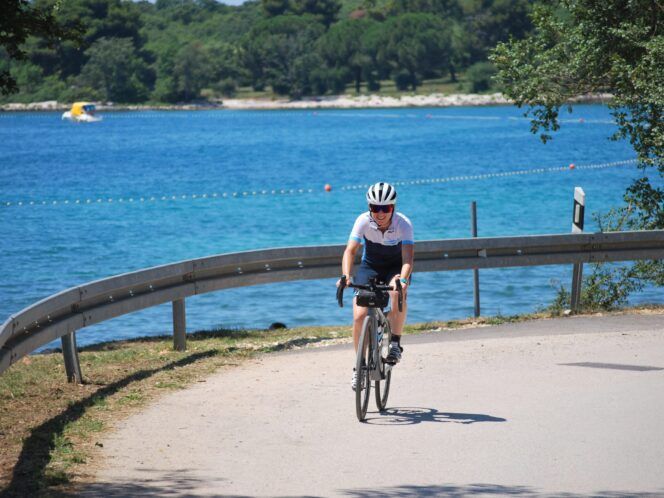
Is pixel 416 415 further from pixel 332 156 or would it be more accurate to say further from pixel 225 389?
pixel 332 156

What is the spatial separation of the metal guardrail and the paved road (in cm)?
107

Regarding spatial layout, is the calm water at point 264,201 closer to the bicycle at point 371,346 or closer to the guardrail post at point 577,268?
the guardrail post at point 577,268

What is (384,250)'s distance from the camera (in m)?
9.74

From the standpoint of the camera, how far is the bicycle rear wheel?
8986mm

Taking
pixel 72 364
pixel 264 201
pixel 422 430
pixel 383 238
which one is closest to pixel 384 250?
pixel 383 238

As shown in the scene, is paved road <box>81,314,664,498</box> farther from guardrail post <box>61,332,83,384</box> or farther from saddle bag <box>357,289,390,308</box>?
guardrail post <box>61,332,83,384</box>

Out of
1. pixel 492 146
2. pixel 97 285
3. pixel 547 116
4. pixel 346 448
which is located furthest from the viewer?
pixel 492 146

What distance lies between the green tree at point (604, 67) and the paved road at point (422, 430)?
508 centimetres

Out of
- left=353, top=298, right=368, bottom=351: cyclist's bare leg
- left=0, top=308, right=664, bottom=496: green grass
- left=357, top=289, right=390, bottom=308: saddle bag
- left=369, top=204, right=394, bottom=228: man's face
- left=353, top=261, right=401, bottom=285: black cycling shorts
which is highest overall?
left=369, top=204, right=394, bottom=228: man's face

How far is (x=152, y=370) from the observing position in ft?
37.2

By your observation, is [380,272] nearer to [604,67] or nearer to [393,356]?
[393,356]

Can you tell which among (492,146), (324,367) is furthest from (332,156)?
(324,367)

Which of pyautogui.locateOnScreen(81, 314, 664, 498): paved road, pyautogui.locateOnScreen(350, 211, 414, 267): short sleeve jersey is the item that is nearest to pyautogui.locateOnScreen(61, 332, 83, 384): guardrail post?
pyautogui.locateOnScreen(81, 314, 664, 498): paved road

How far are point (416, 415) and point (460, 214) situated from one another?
3765 centimetres
